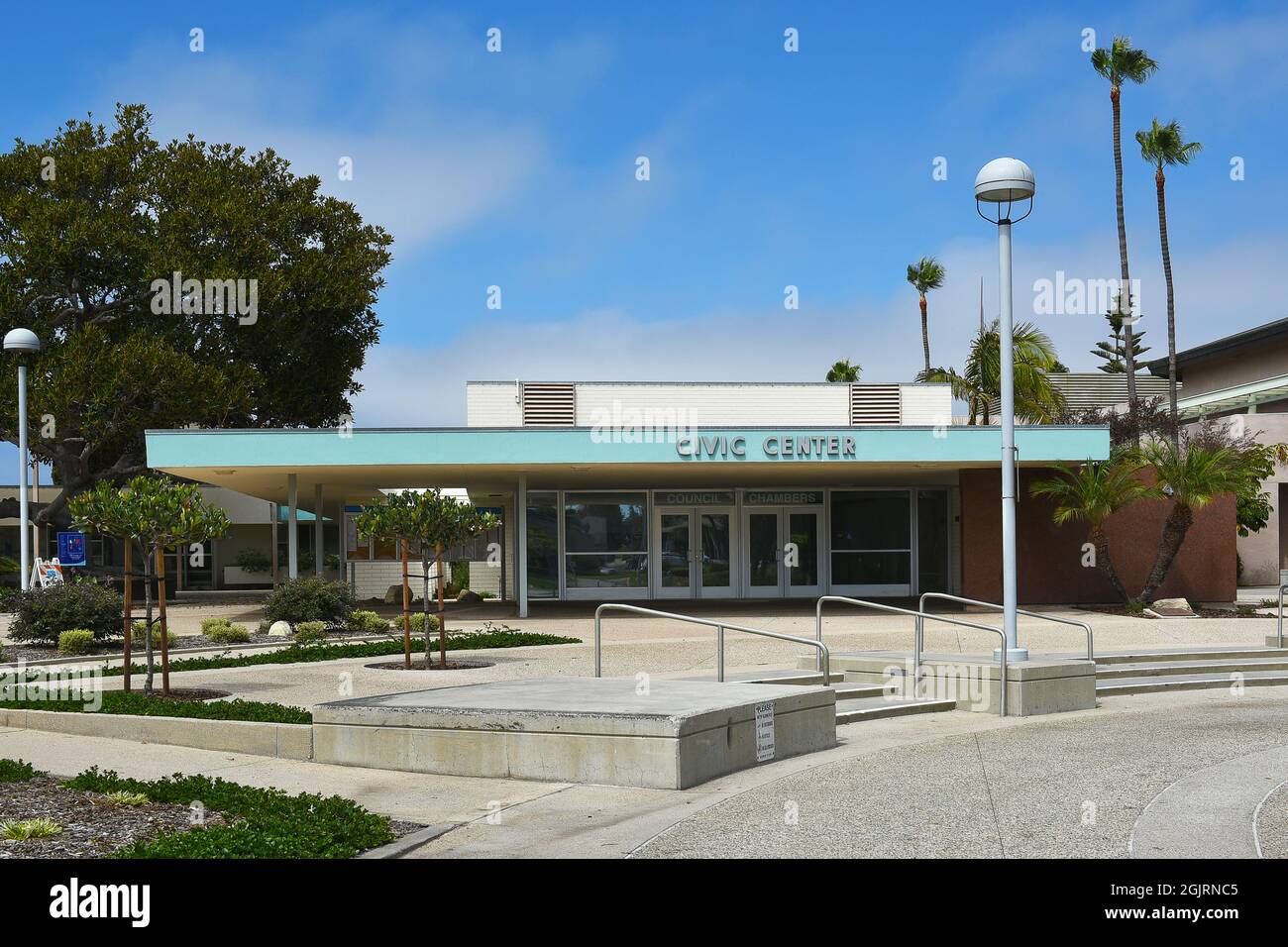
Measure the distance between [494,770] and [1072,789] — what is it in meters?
4.08

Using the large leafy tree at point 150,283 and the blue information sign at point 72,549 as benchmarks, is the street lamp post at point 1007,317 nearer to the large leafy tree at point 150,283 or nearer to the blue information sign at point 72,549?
the large leafy tree at point 150,283

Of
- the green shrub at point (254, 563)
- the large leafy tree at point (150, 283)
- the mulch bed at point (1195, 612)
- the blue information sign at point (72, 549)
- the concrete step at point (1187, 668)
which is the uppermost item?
the large leafy tree at point (150, 283)

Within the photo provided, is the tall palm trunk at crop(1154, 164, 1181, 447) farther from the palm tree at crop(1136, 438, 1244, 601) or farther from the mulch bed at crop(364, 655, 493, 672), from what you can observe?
the mulch bed at crop(364, 655, 493, 672)

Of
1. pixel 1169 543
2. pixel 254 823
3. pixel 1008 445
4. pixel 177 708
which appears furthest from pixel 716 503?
pixel 254 823

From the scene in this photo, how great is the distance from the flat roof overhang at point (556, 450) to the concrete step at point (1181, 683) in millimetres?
8447

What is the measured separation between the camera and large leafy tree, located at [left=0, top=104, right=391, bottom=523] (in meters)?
35.3

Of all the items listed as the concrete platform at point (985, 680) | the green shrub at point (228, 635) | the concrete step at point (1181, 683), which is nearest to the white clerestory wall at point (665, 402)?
the green shrub at point (228, 635)

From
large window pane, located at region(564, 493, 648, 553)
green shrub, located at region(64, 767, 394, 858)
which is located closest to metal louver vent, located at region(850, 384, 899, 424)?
large window pane, located at region(564, 493, 648, 553)

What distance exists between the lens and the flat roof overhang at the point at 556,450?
76.1 feet

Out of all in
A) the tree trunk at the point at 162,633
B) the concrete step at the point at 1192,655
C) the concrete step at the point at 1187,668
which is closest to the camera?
the tree trunk at the point at 162,633

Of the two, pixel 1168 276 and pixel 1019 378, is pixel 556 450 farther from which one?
pixel 1168 276

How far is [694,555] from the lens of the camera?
3025 centimetres

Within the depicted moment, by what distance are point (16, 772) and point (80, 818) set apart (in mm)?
1627

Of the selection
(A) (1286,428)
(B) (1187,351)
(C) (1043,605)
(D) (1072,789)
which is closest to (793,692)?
(D) (1072,789)
